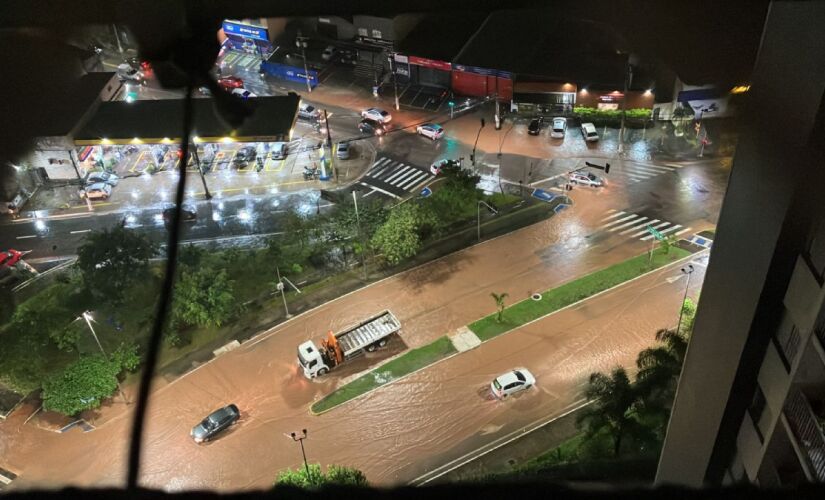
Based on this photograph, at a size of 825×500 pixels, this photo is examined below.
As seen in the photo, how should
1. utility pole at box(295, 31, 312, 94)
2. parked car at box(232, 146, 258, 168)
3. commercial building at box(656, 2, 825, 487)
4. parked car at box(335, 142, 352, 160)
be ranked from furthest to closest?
1. utility pole at box(295, 31, 312, 94)
2. parked car at box(335, 142, 352, 160)
3. parked car at box(232, 146, 258, 168)
4. commercial building at box(656, 2, 825, 487)

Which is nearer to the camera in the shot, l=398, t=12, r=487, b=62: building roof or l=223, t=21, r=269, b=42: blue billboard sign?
l=398, t=12, r=487, b=62: building roof

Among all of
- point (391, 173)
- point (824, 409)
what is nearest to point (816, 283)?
point (824, 409)

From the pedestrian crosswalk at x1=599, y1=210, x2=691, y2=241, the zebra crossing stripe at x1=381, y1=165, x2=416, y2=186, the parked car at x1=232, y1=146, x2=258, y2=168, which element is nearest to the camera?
the pedestrian crosswalk at x1=599, y1=210, x2=691, y2=241

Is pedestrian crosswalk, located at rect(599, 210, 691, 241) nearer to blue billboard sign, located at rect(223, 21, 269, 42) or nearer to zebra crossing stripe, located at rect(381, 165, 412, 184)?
zebra crossing stripe, located at rect(381, 165, 412, 184)

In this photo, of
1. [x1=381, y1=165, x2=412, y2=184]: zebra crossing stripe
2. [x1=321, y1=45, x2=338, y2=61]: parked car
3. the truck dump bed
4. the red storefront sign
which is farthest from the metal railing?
[x1=321, y1=45, x2=338, y2=61]: parked car

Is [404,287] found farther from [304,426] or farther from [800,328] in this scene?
[800,328]

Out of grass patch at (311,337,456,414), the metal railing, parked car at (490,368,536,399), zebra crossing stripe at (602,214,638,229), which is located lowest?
grass patch at (311,337,456,414)

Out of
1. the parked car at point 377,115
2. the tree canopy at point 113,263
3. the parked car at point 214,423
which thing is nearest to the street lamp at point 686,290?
the parked car at point 214,423

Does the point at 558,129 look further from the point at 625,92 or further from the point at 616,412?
the point at 616,412
